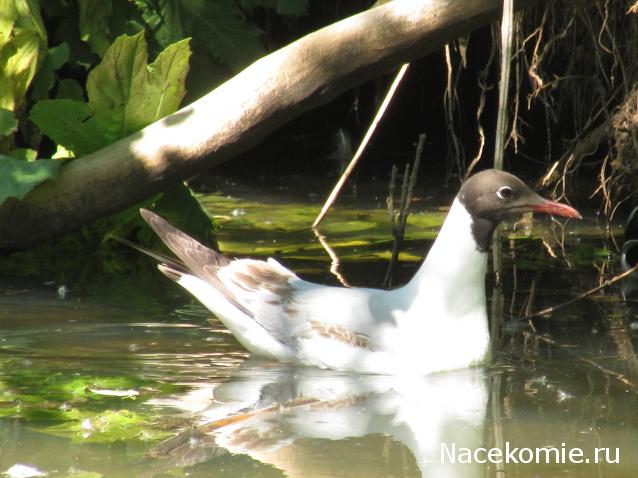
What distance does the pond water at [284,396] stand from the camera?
150 inches

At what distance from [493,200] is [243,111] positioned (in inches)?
64.8

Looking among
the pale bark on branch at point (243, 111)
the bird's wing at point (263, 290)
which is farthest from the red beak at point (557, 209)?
the pale bark on branch at point (243, 111)

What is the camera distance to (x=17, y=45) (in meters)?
7.21

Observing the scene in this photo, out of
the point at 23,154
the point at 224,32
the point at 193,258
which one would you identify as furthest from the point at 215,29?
the point at 193,258

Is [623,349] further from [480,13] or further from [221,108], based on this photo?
[221,108]

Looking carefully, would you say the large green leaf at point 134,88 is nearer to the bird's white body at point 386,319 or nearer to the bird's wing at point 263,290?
the bird's wing at point 263,290

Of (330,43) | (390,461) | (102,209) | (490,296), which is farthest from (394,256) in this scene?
(390,461)

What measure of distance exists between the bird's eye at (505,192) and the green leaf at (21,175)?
2.54 metres

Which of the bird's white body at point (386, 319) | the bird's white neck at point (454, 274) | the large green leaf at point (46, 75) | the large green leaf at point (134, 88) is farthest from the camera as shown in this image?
the large green leaf at point (46, 75)

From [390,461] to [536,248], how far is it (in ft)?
14.1

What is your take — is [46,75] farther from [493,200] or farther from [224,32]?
[493,200]

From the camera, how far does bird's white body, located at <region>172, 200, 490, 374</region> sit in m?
5.00

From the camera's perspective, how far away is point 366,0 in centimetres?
1147

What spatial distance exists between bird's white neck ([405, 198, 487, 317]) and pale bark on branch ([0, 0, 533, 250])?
1259 millimetres
